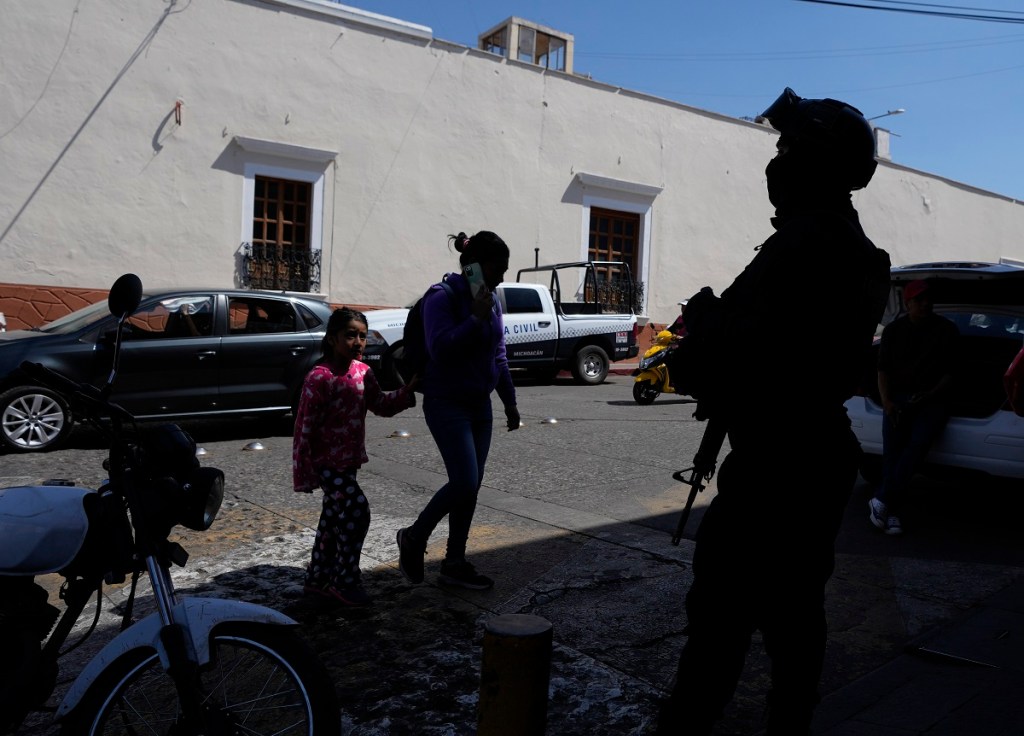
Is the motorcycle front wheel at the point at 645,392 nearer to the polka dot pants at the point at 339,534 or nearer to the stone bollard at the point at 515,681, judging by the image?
the polka dot pants at the point at 339,534

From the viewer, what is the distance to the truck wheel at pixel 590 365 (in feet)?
51.8

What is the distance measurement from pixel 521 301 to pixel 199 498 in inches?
509

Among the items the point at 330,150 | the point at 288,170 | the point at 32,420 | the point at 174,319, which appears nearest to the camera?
the point at 32,420

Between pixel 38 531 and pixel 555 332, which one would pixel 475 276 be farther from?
pixel 555 332

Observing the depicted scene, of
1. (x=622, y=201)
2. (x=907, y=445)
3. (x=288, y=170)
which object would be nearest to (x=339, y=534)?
(x=907, y=445)

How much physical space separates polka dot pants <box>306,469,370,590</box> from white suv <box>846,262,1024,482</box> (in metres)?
3.47

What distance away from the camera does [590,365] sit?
1595cm

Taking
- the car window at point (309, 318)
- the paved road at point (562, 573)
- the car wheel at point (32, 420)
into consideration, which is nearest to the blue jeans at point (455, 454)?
the paved road at point (562, 573)

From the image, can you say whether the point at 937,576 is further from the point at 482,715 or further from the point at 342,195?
the point at 342,195

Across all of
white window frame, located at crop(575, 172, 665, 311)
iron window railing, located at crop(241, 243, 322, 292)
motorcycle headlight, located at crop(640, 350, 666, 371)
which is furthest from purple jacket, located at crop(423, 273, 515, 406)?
white window frame, located at crop(575, 172, 665, 311)

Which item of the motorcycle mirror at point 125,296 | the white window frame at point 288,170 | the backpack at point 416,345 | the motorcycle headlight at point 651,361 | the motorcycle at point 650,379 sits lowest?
the motorcycle at point 650,379

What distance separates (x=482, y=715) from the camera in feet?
8.89

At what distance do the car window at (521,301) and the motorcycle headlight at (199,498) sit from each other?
12.6 m

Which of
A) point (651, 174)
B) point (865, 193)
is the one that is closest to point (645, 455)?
point (651, 174)
